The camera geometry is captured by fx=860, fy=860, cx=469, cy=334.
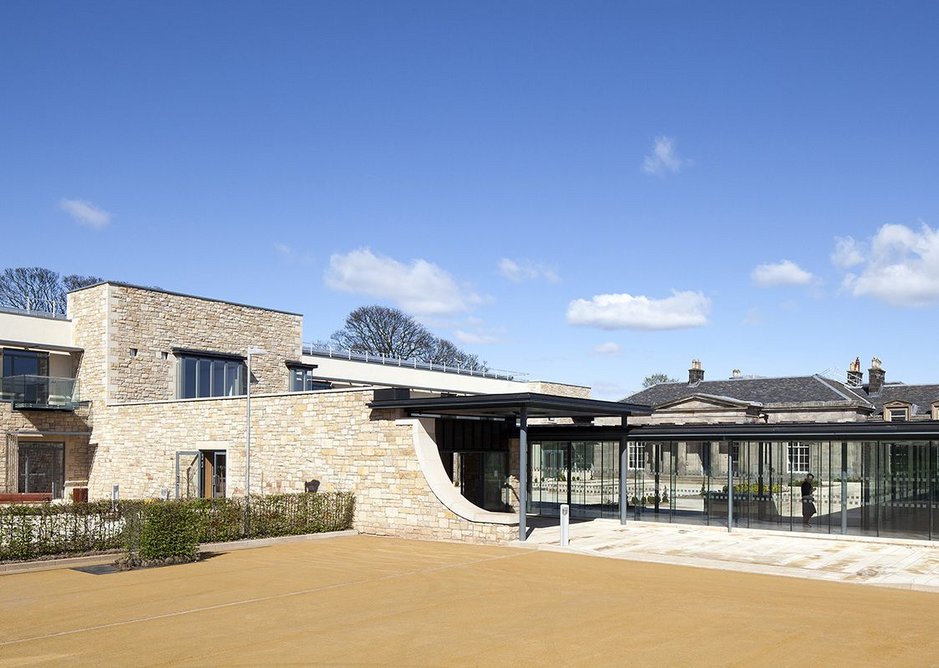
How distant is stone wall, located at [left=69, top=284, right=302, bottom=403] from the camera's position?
107ft

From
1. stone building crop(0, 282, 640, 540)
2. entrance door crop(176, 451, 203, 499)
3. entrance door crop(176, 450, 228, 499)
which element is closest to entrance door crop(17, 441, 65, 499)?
stone building crop(0, 282, 640, 540)

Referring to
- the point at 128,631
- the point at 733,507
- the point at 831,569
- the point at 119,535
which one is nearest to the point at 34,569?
the point at 119,535

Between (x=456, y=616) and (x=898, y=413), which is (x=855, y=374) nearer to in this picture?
(x=898, y=413)

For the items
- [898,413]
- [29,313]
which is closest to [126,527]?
[29,313]

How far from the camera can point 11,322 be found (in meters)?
32.4

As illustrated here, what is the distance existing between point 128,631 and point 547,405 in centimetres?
1148

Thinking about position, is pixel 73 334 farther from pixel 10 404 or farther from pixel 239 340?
pixel 239 340

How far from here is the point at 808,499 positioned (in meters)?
23.3

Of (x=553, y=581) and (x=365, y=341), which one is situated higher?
(x=365, y=341)

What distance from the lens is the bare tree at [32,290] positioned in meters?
61.1

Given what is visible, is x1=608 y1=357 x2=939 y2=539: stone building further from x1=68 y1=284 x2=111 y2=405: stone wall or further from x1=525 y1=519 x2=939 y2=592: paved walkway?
x1=68 y1=284 x2=111 y2=405: stone wall

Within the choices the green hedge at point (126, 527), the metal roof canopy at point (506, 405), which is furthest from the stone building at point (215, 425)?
the green hedge at point (126, 527)

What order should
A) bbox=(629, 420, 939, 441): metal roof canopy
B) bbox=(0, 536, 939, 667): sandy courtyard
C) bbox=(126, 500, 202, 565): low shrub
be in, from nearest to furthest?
bbox=(0, 536, 939, 667): sandy courtyard
bbox=(126, 500, 202, 565): low shrub
bbox=(629, 420, 939, 441): metal roof canopy

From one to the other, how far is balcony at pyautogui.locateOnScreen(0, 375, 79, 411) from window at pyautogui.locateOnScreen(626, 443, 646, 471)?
21.1m
